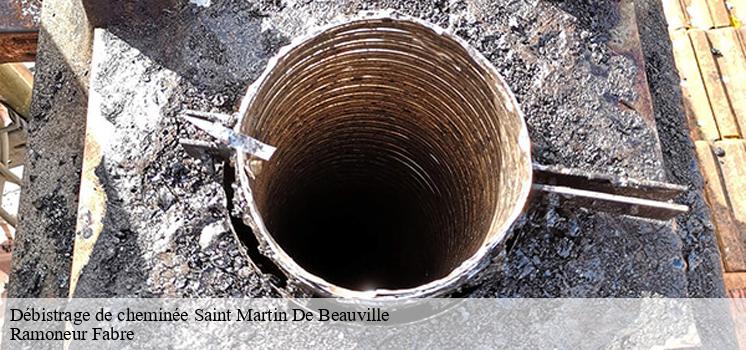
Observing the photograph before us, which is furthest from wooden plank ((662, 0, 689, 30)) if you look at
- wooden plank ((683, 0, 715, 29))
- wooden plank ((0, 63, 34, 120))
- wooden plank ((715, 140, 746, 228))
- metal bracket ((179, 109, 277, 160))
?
wooden plank ((0, 63, 34, 120))

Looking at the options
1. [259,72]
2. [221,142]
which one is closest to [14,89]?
[259,72]

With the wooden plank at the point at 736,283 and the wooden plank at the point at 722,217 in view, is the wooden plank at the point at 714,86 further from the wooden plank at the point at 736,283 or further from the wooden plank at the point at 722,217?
the wooden plank at the point at 736,283

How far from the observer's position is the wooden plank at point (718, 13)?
2803mm

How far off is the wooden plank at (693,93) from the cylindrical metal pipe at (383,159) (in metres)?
1.13

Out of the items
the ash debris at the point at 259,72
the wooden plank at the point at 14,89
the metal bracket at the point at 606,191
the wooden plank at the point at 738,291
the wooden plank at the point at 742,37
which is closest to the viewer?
the metal bracket at the point at 606,191

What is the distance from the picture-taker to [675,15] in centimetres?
283

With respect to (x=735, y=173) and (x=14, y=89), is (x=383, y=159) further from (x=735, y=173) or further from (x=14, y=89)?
(x=14, y=89)

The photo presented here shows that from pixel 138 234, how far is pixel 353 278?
821 millimetres

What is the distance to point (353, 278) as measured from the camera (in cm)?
227

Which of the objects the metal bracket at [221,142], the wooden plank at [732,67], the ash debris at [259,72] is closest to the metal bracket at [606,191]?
the ash debris at [259,72]

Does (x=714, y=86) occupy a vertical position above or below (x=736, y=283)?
above

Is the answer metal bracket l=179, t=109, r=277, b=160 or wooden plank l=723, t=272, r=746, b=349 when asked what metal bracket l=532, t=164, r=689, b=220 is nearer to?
metal bracket l=179, t=109, r=277, b=160

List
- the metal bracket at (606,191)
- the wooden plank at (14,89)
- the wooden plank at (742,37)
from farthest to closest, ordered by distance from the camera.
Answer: the wooden plank at (14,89), the wooden plank at (742,37), the metal bracket at (606,191)

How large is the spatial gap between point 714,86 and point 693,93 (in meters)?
0.08
